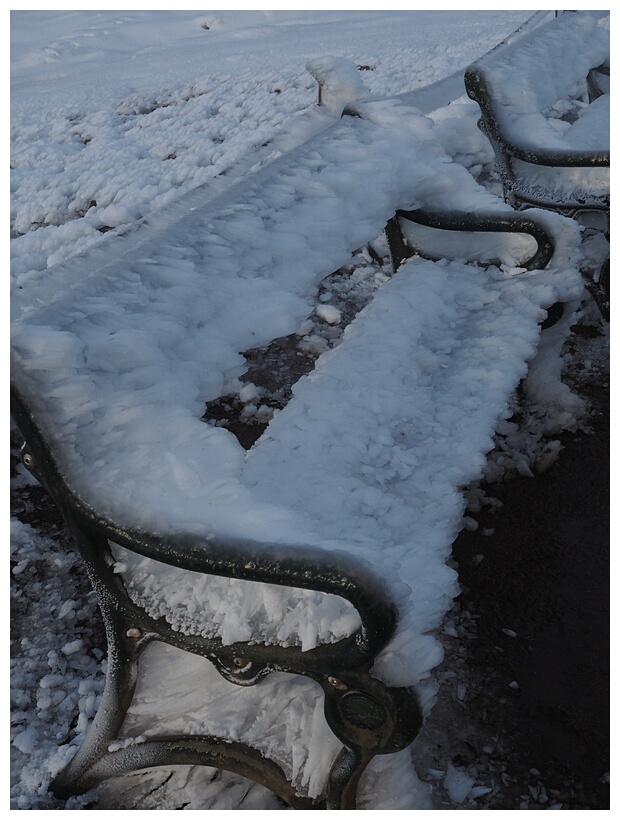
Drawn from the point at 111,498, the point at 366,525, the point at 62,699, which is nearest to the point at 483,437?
the point at 366,525

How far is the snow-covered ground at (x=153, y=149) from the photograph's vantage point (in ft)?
6.89

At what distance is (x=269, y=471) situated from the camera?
1.71m

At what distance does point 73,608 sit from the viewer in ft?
7.90

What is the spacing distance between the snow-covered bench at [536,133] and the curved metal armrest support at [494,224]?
70cm

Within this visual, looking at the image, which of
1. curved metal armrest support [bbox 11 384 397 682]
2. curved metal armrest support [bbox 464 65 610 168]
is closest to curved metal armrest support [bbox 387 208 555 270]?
curved metal armrest support [bbox 464 65 610 168]

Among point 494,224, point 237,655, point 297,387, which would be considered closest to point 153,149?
point 494,224

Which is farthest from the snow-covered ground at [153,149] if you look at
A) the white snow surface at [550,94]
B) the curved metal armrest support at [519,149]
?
the white snow surface at [550,94]

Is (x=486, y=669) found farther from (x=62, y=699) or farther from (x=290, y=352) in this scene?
(x=290, y=352)

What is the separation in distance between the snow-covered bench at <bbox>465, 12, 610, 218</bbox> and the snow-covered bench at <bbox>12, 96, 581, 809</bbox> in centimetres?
82

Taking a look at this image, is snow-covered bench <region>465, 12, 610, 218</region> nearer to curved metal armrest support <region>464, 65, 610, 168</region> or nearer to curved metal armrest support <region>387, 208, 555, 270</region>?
curved metal armrest support <region>464, 65, 610, 168</region>

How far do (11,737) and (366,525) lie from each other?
1.19m

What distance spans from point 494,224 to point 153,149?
130 inches

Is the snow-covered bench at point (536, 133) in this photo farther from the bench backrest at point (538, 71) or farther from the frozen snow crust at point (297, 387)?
the frozen snow crust at point (297, 387)

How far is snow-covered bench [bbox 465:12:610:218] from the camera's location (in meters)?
3.09
